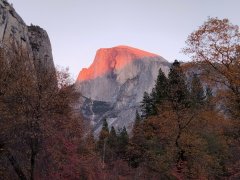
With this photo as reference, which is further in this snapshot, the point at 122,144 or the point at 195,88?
the point at 122,144

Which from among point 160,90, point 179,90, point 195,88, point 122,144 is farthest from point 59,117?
point 122,144

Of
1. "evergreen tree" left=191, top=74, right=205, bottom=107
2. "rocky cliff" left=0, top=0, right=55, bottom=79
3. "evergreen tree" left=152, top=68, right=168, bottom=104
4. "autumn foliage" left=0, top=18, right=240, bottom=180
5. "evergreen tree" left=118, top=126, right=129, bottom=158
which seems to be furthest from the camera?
"evergreen tree" left=118, top=126, right=129, bottom=158

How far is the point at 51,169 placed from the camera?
93.6 feet

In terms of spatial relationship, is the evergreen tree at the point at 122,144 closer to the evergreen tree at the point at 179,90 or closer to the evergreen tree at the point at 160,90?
the evergreen tree at the point at 160,90

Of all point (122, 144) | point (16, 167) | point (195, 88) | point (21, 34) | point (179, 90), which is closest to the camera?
point (16, 167)

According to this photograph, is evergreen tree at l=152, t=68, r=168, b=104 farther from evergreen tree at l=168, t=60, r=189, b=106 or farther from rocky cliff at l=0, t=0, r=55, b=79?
rocky cliff at l=0, t=0, r=55, b=79

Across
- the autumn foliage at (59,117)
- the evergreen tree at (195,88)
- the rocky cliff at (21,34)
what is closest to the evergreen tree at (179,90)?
the evergreen tree at (195,88)

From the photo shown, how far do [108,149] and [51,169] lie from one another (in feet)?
155

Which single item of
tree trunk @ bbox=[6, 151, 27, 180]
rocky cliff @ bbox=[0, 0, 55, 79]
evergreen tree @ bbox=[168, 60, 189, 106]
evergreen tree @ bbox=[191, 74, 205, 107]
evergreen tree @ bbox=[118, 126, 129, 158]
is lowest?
tree trunk @ bbox=[6, 151, 27, 180]

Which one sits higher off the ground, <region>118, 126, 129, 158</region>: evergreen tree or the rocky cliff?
the rocky cliff

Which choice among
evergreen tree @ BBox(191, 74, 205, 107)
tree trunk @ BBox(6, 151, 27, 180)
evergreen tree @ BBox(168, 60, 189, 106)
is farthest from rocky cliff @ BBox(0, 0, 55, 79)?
tree trunk @ BBox(6, 151, 27, 180)

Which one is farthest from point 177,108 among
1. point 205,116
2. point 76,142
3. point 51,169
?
point 51,169

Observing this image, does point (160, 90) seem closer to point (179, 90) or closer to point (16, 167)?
point (179, 90)

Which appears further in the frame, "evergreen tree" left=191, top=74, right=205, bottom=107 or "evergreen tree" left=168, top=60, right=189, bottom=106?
"evergreen tree" left=168, top=60, right=189, bottom=106
